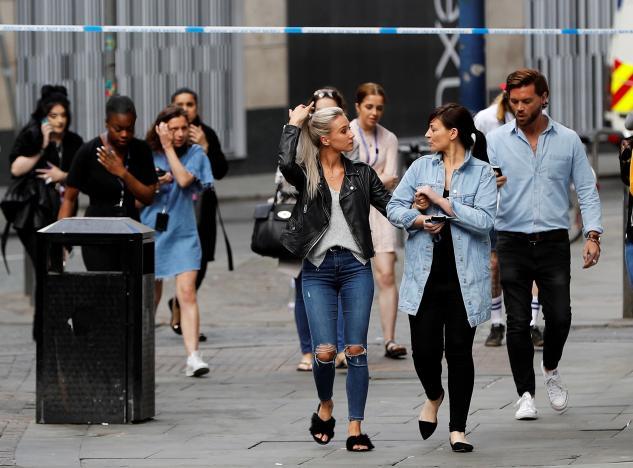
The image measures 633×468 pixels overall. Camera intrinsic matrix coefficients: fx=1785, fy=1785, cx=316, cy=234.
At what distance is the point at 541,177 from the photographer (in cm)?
884

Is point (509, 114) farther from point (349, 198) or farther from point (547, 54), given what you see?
point (547, 54)

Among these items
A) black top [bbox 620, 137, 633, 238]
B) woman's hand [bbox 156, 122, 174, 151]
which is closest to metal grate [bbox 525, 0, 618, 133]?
woman's hand [bbox 156, 122, 174, 151]

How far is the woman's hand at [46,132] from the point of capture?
12312mm

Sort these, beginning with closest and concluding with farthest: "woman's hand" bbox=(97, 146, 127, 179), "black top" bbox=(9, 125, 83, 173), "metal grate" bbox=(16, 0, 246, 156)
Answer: "woman's hand" bbox=(97, 146, 127, 179), "black top" bbox=(9, 125, 83, 173), "metal grate" bbox=(16, 0, 246, 156)

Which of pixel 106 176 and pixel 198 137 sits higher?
pixel 198 137

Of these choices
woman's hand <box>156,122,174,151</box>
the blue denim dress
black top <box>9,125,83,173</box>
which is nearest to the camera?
the blue denim dress

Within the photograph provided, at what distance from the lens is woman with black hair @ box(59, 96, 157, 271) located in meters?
10.3

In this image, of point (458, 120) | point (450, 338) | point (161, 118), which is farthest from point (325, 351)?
point (161, 118)

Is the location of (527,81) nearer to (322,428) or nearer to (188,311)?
(322,428)

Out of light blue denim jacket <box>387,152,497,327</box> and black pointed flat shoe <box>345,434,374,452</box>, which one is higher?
light blue denim jacket <box>387,152,497,327</box>

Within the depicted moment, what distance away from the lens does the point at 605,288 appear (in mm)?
13922

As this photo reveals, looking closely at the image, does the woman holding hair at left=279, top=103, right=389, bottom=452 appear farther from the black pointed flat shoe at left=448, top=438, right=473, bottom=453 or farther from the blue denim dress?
the blue denim dress

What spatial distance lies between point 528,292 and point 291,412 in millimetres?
1435

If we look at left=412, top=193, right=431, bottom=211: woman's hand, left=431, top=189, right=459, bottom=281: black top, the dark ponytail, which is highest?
the dark ponytail
